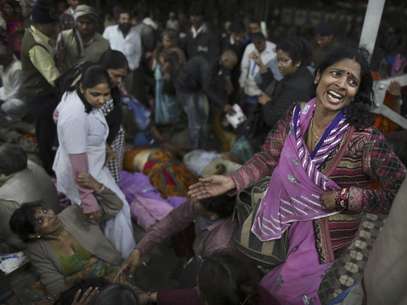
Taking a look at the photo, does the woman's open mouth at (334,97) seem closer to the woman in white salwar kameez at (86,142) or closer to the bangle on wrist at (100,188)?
the woman in white salwar kameez at (86,142)

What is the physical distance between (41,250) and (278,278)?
4.41ft

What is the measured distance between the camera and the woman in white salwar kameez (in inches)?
91.0

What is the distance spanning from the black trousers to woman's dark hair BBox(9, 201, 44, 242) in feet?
4.93

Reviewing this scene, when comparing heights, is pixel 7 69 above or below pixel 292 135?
below

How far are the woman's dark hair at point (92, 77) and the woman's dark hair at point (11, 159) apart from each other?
0.68 metres

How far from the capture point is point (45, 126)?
11.6ft

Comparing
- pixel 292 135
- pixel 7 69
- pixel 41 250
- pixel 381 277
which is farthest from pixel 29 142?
pixel 381 277

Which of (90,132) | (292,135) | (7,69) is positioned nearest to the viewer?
(292,135)

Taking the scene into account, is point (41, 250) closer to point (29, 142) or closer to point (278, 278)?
point (278, 278)

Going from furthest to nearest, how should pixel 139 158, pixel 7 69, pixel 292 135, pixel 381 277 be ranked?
pixel 7 69 < pixel 139 158 < pixel 292 135 < pixel 381 277

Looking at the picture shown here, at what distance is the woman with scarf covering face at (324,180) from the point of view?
1.53 metres

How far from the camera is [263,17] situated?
7.68 m

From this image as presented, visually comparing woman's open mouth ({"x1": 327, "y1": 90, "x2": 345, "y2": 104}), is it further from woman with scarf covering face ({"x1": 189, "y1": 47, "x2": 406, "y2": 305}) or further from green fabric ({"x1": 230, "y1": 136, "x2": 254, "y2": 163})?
green fabric ({"x1": 230, "y1": 136, "x2": 254, "y2": 163})

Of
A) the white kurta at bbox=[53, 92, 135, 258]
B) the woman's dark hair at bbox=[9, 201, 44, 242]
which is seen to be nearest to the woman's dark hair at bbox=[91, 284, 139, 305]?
the woman's dark hair at bbox=[9, 201, 44, 242]
